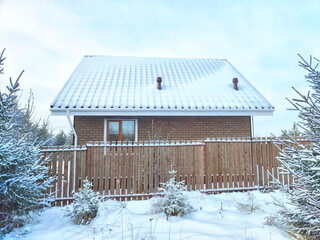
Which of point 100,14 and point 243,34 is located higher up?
point 243,34

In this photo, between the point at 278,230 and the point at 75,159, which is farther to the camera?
the point at 75,159

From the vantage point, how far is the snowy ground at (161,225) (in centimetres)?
293

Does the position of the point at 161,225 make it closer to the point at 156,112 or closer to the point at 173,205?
the point at 173,205

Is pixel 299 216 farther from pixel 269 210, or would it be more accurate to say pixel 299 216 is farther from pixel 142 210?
pixel 142 210

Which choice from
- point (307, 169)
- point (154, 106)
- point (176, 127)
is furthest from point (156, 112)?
point (307, 169)

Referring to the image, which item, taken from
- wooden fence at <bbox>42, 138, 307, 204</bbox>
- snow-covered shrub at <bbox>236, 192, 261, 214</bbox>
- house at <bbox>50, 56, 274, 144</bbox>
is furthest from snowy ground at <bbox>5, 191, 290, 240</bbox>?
house at <bbox>50, 56, 274, 144</bbox>

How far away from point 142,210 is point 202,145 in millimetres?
2434

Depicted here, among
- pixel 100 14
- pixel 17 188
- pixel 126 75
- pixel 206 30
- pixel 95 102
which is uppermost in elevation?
pixel 206 30

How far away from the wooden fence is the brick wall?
2.74m

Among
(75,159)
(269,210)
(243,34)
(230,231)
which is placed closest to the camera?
(230,231)

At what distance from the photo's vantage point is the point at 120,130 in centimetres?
814

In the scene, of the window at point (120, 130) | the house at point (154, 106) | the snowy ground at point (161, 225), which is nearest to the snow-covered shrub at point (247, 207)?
the snowy ground at point (161, 225)

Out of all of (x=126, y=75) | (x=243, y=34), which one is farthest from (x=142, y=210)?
(x=243, y=34)

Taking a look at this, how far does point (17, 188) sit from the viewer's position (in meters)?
3.29
